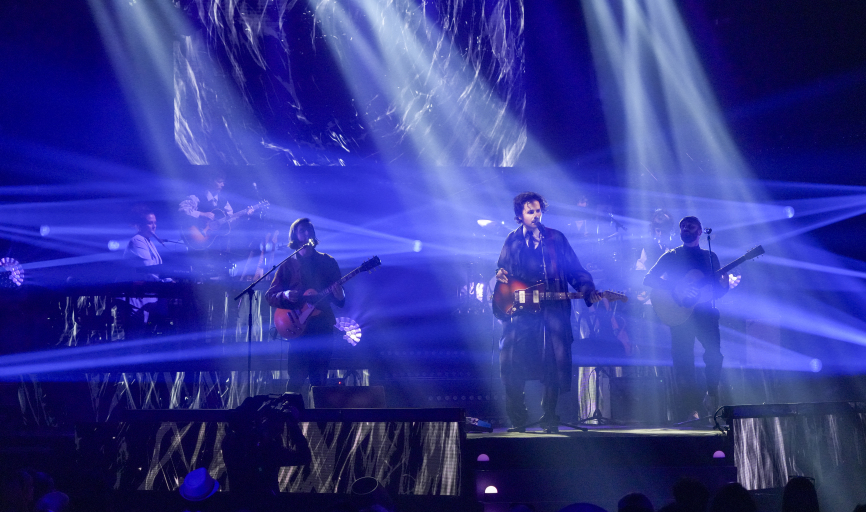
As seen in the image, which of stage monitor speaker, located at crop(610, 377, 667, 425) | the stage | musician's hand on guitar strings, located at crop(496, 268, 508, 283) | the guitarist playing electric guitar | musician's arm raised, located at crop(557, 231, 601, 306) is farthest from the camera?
stage monitor speaker, located at crop(610, 377, 667, 425)

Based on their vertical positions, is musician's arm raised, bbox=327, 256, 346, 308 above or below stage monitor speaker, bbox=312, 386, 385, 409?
above

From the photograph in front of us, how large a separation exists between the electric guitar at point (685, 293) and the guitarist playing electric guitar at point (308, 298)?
326 cm

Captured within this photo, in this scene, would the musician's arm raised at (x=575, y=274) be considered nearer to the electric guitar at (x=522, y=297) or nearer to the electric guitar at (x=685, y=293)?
the electric guitar at (x=522, y=297)

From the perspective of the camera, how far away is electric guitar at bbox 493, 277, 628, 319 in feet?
17.5

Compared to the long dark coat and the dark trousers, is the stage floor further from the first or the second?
the dark trousers

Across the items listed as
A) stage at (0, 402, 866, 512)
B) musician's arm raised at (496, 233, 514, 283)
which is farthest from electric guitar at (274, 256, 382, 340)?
musician's arm raised at (496, 233, 514, 283)

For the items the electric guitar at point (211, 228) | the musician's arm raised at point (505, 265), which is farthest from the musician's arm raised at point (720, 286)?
the electric guitar at point (211, 228)

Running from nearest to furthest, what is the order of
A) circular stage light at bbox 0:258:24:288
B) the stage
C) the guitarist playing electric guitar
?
1. the stage
2. the guitarist playing electric guitar
3. circular stage light at bbox 0:258:24:288

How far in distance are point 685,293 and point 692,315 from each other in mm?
245

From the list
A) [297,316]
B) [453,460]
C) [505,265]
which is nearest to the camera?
[453,460]

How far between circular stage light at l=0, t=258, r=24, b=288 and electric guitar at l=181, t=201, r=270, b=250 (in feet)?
8.06

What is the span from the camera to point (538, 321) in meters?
5.53

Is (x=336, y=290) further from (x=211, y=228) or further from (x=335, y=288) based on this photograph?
(x=211, y=228)

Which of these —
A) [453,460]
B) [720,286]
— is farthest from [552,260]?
[720,286]
